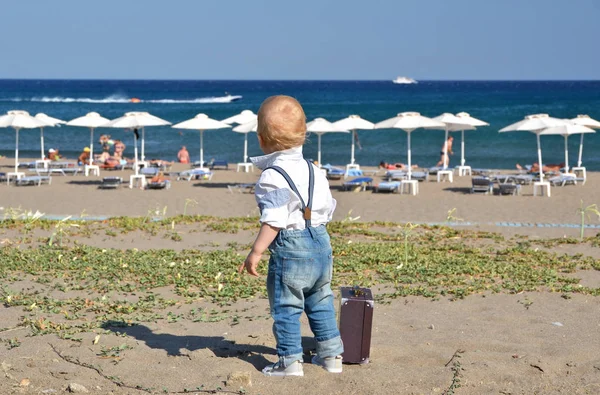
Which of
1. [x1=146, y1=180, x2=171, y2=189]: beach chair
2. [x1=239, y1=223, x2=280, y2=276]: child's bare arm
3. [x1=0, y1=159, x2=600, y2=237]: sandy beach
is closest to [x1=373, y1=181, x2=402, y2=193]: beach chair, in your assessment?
[x1=0, y1=159, x2=600, y2=237]: sandy beach

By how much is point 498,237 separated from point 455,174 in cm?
1443

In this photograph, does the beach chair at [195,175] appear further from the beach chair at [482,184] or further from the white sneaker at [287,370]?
the white sneaker at [287,370]

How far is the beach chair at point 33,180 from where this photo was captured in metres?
19.4

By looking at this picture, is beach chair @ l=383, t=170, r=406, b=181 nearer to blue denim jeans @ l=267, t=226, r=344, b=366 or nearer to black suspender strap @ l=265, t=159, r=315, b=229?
blue denim jeans @ l=267, t=226, r=344, b=366

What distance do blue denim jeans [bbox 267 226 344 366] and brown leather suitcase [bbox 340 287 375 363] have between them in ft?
0.59

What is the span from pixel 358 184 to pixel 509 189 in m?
3.39

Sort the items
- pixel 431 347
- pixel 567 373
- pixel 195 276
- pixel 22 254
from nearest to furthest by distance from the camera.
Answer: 1. pixel 567 373
2. pixel 431 347
3. pixel 195 276
4. pixel 22 254

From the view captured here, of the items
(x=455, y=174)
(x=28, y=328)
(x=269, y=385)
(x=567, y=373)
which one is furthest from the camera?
(x=455, y=174)

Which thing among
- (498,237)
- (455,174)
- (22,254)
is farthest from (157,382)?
(455,174)

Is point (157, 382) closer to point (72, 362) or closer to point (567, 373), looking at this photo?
point (72, 362)

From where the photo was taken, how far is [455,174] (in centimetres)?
2361

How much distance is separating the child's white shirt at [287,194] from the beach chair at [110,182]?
50.1 feet

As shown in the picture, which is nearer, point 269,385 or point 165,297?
point 269,385

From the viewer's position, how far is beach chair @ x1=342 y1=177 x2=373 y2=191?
1864cm
